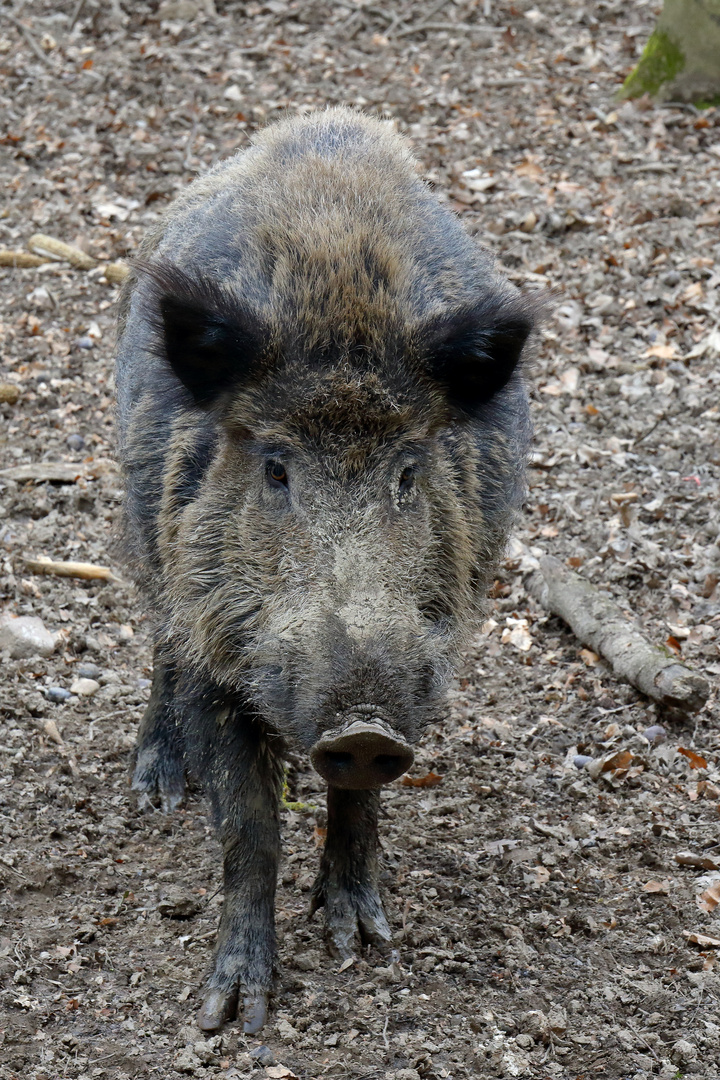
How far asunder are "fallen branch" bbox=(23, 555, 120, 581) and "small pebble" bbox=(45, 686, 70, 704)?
3.16 feet

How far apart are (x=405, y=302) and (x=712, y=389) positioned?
4368mm

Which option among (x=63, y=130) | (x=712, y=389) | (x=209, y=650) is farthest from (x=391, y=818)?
(x=63, y=130)

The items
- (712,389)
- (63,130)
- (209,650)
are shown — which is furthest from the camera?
(63,130)

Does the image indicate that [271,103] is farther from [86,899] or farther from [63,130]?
[86,899]

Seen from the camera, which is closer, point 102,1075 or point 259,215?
point 102,1075

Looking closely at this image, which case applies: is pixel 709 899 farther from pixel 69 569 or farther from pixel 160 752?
pixel 69 569

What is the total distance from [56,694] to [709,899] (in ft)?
10.2

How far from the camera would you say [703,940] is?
4301 millimetres

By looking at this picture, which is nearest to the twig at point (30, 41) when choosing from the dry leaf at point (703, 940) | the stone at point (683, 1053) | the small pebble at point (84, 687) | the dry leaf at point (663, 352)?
the dry leaf at point (663, 352)

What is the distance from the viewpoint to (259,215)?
4.16 meters

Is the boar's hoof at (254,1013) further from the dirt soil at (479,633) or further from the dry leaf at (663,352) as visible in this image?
the dry leaf at (663,352)

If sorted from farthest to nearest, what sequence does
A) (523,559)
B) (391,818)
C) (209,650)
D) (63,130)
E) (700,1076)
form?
1. (63,130)
2. (523,559)
3. (391,818)
4. (209,650)
5. (700,1076)

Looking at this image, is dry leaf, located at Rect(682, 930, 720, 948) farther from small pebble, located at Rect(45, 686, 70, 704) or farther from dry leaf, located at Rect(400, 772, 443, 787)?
small pebble, located at Rect(45, 686, 70, 704)

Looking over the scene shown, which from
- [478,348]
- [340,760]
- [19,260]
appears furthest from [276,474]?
[19,260]
